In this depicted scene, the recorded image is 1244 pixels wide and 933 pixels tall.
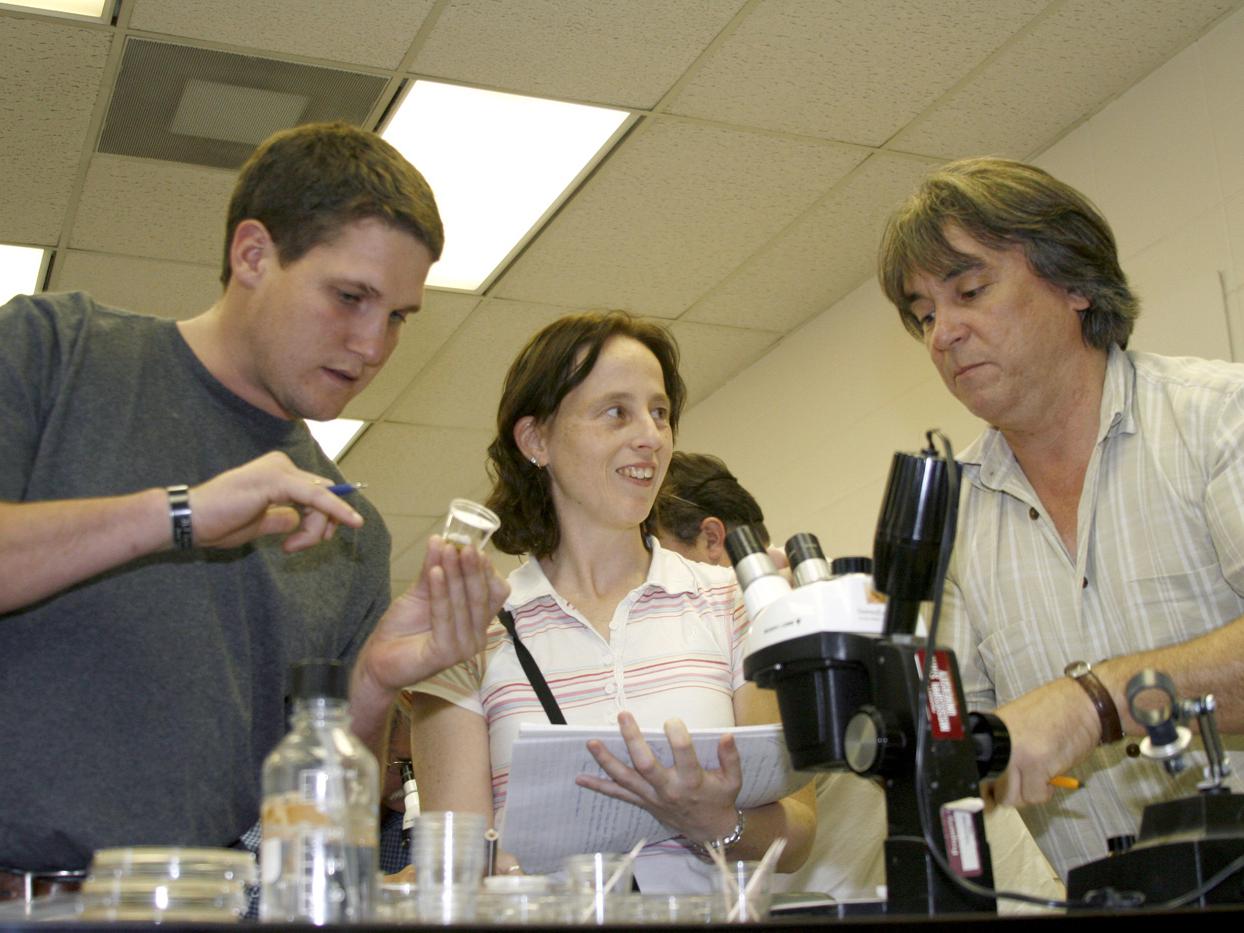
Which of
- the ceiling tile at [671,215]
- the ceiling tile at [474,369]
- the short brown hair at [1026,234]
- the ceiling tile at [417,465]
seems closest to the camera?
the short brown hair at [1026,234]

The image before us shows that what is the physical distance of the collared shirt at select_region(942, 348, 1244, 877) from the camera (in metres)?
1.89

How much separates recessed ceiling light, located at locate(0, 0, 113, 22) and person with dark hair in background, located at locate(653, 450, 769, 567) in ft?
5.27

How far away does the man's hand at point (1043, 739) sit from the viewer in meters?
1.33

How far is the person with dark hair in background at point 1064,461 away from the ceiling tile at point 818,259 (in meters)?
1.34

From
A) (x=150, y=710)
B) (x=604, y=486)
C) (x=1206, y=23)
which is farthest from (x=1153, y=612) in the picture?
(x=1206, y=23)

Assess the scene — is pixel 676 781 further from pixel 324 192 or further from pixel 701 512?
pixel 701 512

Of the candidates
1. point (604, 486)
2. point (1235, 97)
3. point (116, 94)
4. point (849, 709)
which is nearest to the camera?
point (849, 709)

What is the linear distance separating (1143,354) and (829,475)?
225 cm

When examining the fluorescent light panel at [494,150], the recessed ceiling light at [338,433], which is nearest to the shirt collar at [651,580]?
the fluorescent light panel at [494,150]

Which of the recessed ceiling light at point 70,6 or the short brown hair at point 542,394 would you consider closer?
the short brown hair at point 542,394

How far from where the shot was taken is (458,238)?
3922 millimetres

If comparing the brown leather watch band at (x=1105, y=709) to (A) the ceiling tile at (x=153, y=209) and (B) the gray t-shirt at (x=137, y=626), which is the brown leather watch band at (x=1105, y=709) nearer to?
(B) the gray t-shirt at (x=137, y=626)

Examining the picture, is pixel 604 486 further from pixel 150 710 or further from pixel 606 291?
pixel 606 291

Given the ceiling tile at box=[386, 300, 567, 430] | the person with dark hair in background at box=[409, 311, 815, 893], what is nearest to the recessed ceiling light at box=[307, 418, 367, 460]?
the ceiling tile at box=[386, 300, 567, 430]
